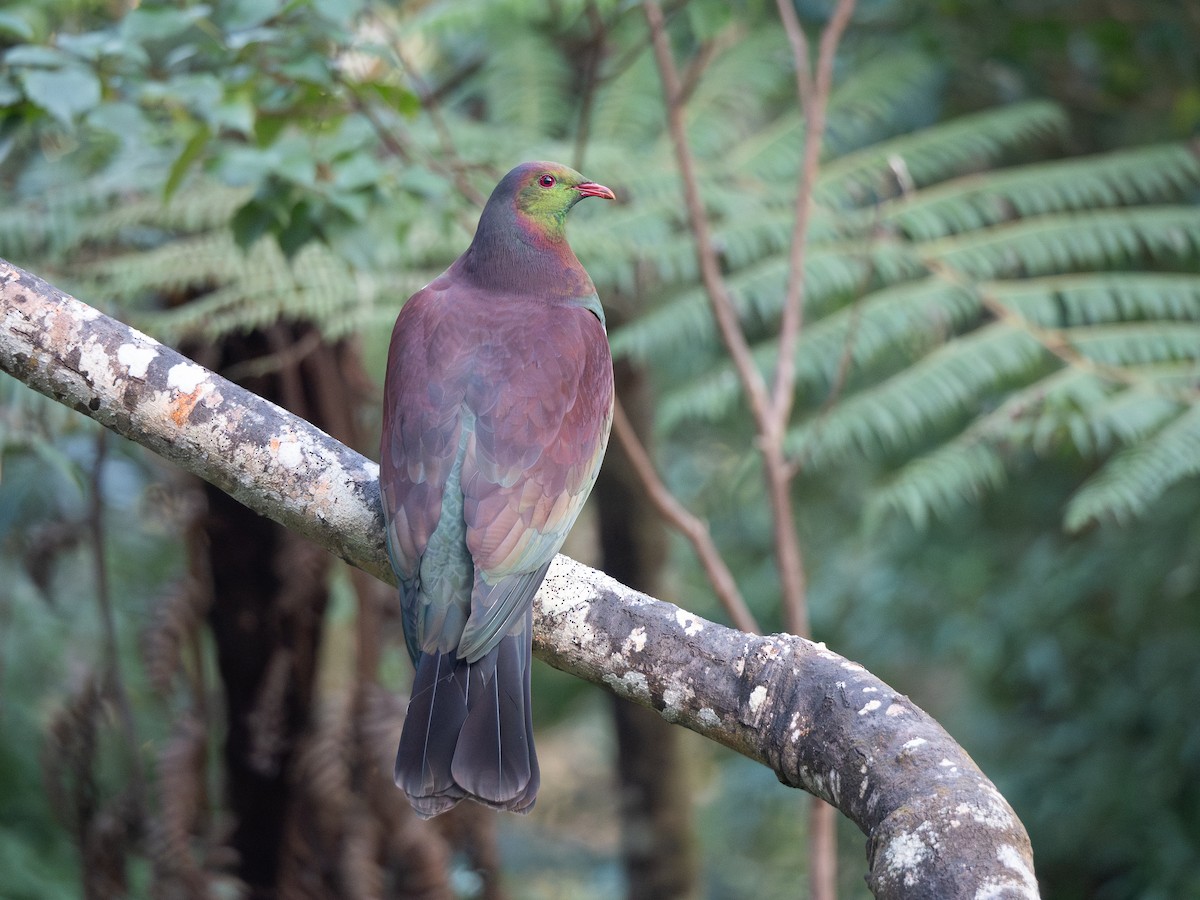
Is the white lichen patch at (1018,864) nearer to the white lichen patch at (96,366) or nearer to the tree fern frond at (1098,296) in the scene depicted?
the white lichen patch at (96,366)

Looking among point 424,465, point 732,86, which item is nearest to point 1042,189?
point 732,86

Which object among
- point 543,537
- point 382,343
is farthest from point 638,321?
point 543,537

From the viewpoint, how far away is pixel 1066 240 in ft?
11.2

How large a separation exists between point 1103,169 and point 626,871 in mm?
2526

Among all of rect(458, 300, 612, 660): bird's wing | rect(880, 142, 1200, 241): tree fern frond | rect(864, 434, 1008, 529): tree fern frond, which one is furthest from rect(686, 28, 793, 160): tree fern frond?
rect(458, 300, 612, 660): bird's wing

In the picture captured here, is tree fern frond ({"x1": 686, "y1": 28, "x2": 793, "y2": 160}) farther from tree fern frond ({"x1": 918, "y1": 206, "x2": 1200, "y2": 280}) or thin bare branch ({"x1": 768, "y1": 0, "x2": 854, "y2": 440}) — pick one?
thin bare branch ({"x1": 768, "y1": 0, "x2": 854, "y2": 440})

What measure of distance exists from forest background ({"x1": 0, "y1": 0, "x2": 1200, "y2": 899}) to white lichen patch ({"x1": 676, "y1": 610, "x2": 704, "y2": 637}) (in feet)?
3.29

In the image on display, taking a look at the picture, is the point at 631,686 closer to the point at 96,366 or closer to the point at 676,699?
Result: the point at 676,699

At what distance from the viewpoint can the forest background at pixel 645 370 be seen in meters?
2.67

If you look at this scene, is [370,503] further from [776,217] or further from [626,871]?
[626,871]

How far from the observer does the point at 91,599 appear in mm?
4125

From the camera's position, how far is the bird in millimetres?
1661

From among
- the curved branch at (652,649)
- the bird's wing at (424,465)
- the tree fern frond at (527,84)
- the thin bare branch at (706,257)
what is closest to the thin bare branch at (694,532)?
the thin bare branch at (706,257)

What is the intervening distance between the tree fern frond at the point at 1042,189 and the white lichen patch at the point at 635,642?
2.12 m
